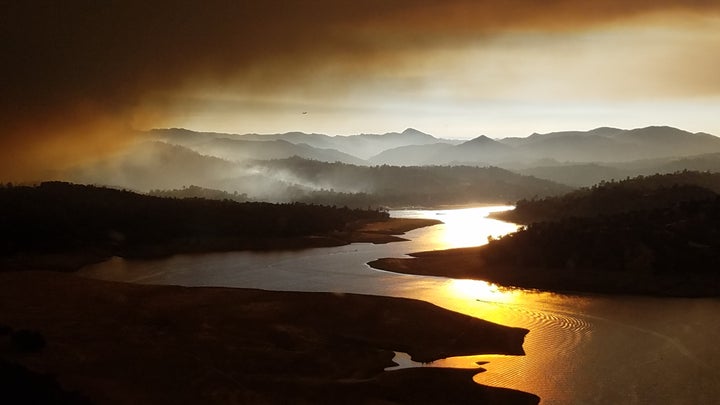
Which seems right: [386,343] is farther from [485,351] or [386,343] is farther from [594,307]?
[594,307]

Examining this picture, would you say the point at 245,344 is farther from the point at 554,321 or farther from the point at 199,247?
the point at 199,247

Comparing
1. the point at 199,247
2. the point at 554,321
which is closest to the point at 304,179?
the point at 199,247

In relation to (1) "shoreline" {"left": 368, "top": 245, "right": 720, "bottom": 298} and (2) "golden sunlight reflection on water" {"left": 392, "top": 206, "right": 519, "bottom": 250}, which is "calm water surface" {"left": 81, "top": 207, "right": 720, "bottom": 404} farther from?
(2) "golden sunlight reflection on water" {"left": 392, "top": 206, "right": 519, "bottom": 250}

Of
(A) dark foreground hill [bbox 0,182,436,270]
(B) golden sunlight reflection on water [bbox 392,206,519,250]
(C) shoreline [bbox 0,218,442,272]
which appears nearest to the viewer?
(C) shoreline [bbox 0,218,442,272]

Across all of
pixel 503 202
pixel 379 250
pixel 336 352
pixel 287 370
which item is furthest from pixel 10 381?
pixel 503 202

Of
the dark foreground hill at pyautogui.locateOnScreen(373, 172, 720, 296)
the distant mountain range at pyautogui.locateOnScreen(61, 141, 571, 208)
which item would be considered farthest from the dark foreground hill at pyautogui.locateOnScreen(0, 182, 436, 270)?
the distant mountain range at pyautogui.locateOnScreen(61, 141, 571, 208)

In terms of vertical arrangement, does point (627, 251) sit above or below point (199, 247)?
above

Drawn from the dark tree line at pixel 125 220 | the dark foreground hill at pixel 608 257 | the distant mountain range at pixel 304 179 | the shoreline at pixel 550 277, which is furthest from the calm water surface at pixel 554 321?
the distant mountain range at pixel 304 179
